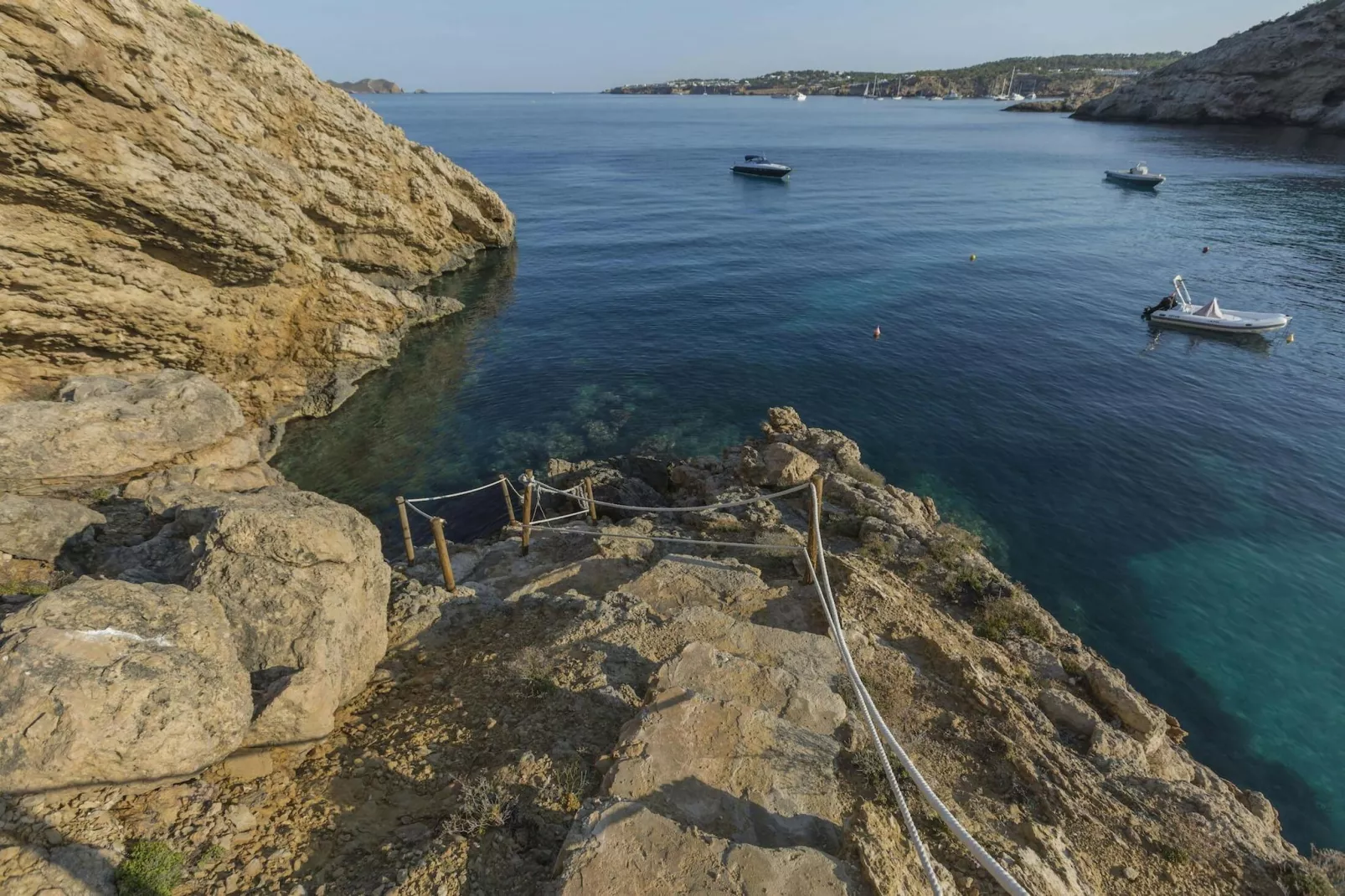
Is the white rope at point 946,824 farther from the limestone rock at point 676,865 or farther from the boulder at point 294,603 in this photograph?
the boulder at point 294,603

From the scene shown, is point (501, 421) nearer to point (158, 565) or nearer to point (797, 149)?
point (158, 565)

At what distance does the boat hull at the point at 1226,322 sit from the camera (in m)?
32.6

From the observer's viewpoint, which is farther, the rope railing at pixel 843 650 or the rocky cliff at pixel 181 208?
the rocky cliff at pixel 181 208

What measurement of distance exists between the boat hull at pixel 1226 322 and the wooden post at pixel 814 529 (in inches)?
1384

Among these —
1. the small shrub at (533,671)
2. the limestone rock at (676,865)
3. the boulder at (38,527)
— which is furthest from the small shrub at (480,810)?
the boulder at (38,527)

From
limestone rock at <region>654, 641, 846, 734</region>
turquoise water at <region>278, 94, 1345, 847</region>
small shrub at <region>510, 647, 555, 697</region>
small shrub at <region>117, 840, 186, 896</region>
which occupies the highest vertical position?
small shrub at <region>117, 840, 186, 896</region>

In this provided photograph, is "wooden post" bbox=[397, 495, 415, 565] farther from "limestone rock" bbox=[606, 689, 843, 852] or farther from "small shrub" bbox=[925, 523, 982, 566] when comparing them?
"small shrub" bbox=[925, 523, 982, 566]

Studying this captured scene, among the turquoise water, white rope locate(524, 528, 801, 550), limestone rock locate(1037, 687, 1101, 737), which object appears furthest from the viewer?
the turquoise water

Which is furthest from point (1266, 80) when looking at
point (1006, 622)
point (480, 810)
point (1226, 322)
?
point (480, 810)

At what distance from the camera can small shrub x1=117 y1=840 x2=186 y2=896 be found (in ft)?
17.4

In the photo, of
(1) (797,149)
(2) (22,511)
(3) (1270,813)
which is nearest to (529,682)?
(2) (22,511)

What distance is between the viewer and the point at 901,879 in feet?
18.9

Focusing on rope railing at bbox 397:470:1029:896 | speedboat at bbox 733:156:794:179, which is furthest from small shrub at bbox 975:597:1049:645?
speedboat at bbox 733:156:794:179

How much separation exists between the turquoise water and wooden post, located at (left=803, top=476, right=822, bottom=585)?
9.79m
